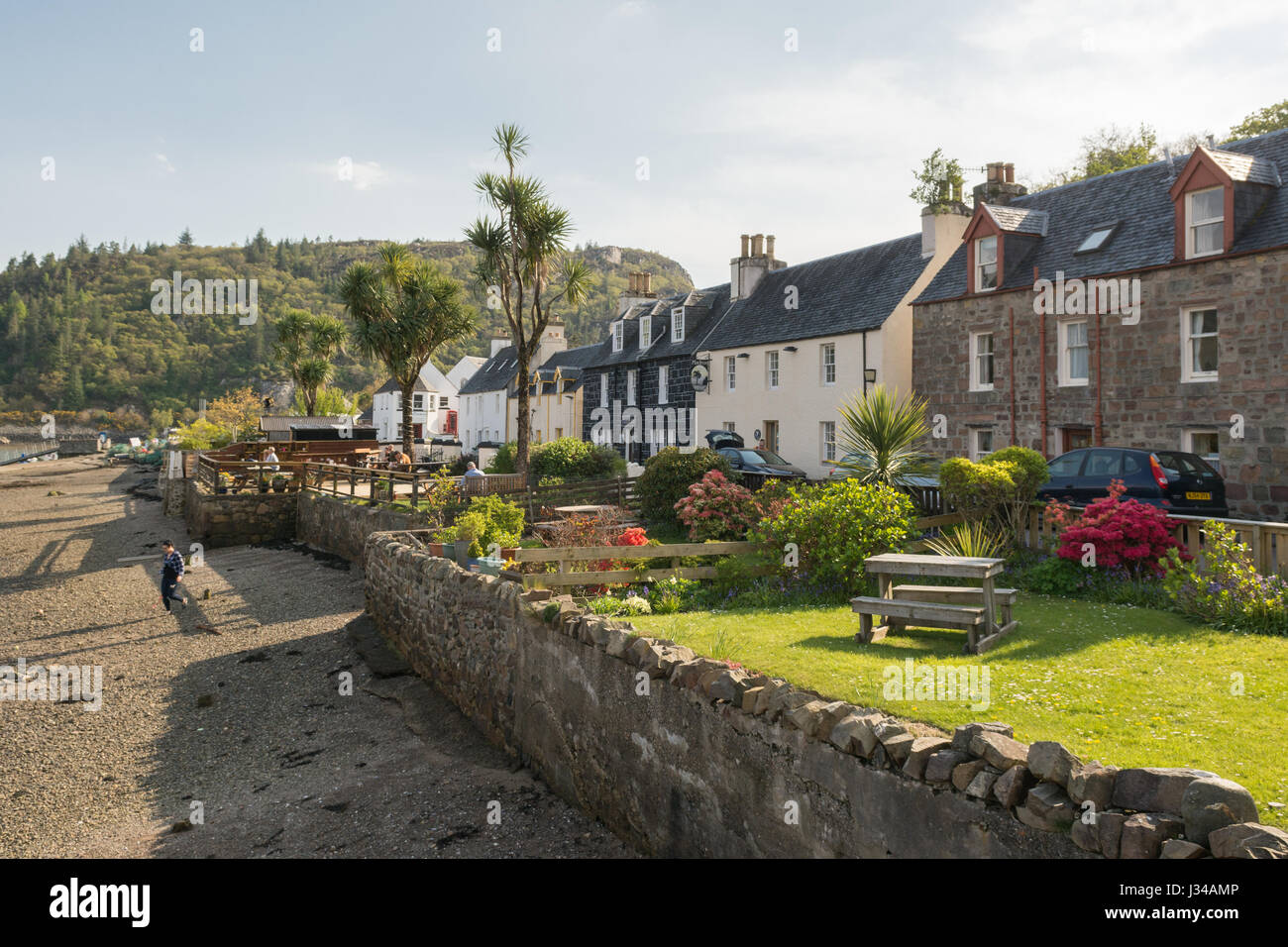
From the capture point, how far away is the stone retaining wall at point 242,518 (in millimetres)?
27766

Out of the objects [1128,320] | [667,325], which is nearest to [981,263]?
[1128,320]

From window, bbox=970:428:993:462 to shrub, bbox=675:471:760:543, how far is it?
11.5 m

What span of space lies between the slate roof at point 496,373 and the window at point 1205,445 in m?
43.7

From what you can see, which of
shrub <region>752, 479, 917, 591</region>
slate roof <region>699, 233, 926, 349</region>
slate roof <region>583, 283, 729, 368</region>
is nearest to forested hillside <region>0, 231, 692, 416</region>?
slate roof <region>583, 283, 729, 368</region>

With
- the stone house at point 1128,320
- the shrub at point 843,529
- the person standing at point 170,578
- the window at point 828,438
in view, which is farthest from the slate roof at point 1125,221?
the person standing at point 170,578

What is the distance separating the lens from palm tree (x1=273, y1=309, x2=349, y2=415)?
54.3 meters

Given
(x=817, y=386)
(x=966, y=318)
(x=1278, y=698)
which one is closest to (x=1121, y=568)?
(x=1278, y=698)

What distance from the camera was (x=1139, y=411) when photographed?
64.4 feet

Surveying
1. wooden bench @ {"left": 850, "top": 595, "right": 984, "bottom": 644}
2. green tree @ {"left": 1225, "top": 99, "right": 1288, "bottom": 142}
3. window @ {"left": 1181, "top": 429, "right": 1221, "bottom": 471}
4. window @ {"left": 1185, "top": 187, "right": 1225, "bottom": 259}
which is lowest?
wooden bench @ {"left": 850, "top": 595, "right": 984, "bottom": 644}

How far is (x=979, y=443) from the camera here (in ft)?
78.0

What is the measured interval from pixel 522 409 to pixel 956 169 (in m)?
25.8

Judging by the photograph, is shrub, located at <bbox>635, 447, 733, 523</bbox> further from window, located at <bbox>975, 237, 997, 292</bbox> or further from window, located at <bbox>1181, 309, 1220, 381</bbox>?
window, located at <bbox>1181, 309, 1220, 381</bbox>

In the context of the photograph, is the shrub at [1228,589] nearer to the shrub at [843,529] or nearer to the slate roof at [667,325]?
the shrub at [843,529]
